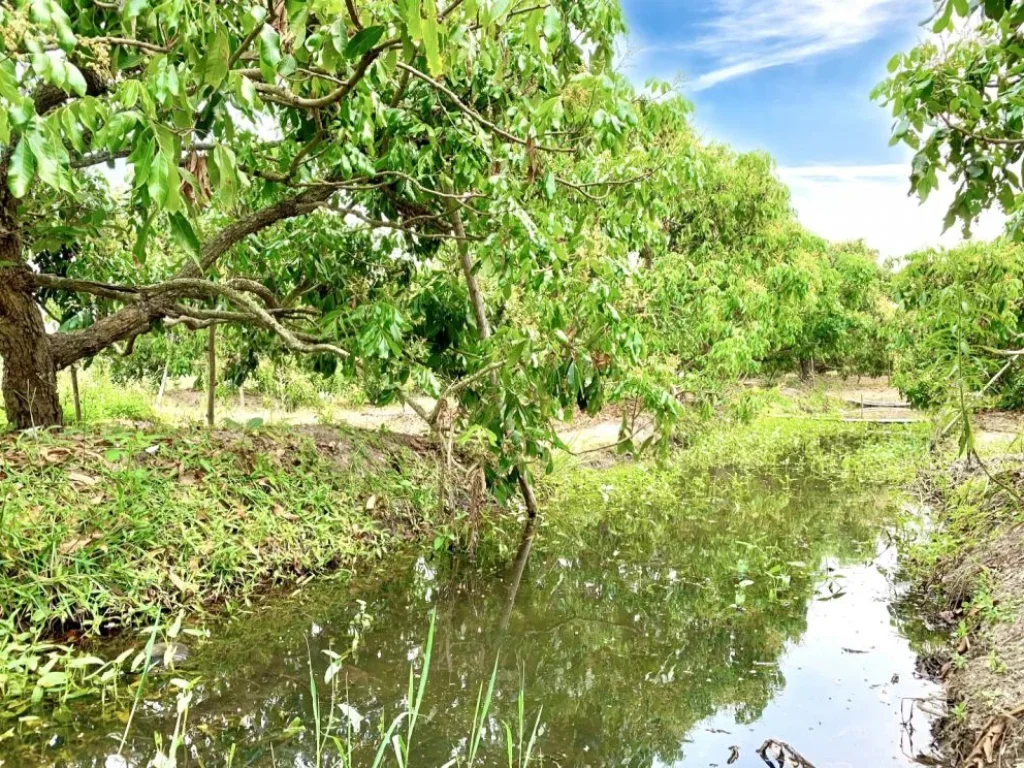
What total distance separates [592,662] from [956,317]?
301 cm

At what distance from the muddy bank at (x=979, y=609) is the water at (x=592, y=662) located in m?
0.19

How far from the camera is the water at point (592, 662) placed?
2795 millimetres

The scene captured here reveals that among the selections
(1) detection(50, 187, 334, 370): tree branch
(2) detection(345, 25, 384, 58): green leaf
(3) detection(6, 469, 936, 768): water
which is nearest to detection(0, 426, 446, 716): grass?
(3) detection(6, 469, 936, 768): water

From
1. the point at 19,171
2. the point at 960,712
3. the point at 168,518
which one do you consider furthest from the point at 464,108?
the point at 960,712

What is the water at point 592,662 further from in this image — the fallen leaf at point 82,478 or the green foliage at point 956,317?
→ the green foliage at point 956,317

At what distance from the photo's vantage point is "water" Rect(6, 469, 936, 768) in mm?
2795

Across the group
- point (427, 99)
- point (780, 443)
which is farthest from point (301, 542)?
point (780, 443)

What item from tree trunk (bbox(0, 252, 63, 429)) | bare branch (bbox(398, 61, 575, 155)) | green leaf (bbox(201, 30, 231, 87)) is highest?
bare branch (bbox(398, 61, 575, 155))

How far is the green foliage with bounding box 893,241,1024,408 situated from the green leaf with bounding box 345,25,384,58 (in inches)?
117

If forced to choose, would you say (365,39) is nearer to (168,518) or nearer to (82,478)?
(168,518)

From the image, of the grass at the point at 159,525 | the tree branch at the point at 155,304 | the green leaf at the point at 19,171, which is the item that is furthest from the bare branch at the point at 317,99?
the grass at the point at 159,525

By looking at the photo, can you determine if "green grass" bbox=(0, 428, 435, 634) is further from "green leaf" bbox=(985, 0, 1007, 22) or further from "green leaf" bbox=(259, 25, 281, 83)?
"green leaf" bbox=(985, 0, 1007, 22)

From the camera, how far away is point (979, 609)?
3.77 meters

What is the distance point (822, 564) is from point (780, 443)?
6.87 m
